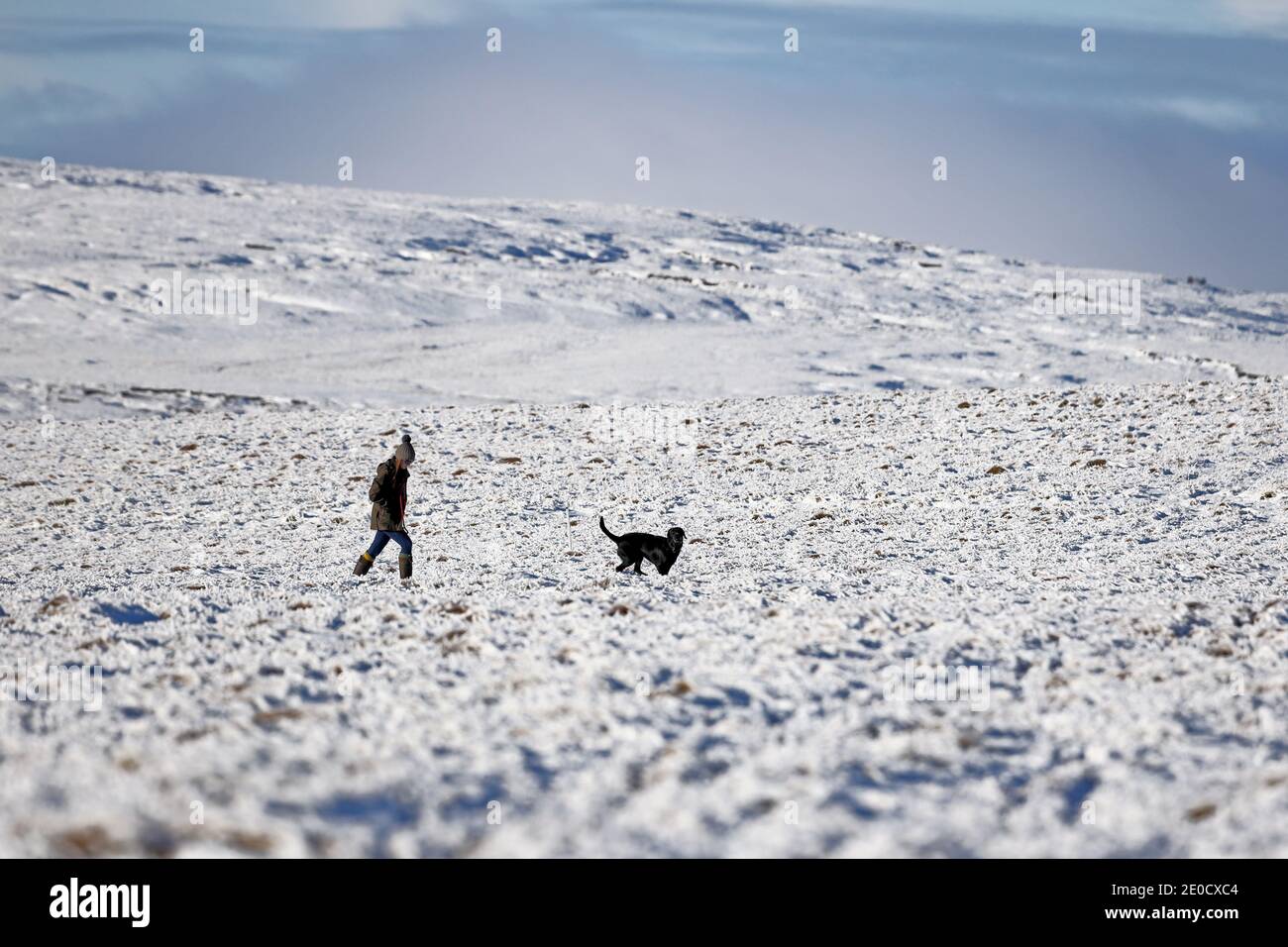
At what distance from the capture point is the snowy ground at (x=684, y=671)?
4191 millimetres

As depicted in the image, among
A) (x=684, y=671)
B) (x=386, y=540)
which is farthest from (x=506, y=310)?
(x=684, y=671)

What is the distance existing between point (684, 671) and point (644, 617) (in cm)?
148

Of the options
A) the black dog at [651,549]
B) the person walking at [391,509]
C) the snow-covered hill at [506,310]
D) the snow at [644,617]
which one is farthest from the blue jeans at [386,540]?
the snow-covered hill at [506,310]

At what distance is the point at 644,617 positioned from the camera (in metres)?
7.56

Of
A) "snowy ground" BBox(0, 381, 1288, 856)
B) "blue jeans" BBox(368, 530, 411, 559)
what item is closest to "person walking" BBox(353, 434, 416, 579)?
"blue jeans" BBox(368, 530, 411, 559)

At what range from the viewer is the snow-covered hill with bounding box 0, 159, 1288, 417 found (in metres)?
31.9

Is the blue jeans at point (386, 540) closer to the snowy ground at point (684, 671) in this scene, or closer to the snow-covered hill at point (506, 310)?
the snowy ground at point (684, 671)

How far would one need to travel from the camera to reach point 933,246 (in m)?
72.8

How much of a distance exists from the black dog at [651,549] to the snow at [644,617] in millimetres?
344

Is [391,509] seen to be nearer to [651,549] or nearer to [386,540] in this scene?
[386,540]

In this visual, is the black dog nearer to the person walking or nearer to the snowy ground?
the snowy ground

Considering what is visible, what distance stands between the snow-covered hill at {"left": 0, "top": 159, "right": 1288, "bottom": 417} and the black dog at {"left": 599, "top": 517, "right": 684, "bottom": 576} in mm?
18722
